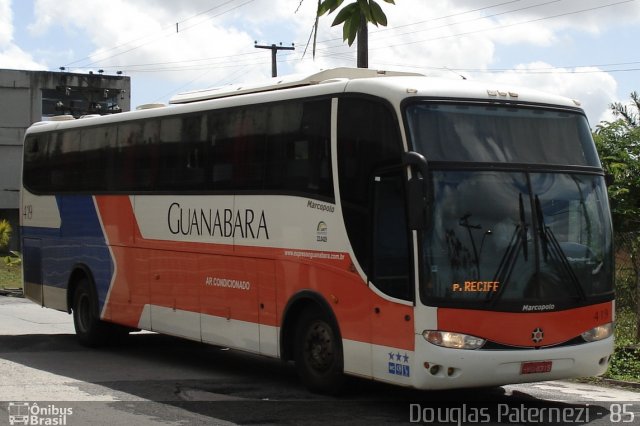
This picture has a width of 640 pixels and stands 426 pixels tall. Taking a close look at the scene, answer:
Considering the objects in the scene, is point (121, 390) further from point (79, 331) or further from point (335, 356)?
point (79, 331)

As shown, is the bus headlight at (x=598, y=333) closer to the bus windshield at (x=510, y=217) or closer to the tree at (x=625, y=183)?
the bus windshield at (x=510, y=217)

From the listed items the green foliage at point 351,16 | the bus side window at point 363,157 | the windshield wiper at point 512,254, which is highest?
the green foliage at point 351,16

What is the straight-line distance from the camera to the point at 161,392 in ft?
39.0

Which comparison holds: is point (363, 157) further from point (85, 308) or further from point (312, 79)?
point (85, 308)

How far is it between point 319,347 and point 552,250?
2752 millimetres

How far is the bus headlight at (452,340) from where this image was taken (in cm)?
982

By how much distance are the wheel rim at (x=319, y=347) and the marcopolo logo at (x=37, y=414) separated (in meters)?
2.60

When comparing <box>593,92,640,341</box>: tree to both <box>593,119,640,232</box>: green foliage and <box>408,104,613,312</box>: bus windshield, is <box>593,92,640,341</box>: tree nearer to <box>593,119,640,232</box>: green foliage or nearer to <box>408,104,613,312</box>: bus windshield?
<box>593,119,640,232</box>: green foliage

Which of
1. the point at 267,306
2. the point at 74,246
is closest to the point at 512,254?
the point at 267,306

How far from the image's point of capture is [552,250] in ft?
33.8

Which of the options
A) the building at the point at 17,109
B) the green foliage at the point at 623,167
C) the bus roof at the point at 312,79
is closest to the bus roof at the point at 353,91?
the bus roof at the point at 312,79

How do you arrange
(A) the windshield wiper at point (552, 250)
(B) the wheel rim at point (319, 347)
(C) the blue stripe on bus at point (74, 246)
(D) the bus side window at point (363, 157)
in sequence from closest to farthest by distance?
(A) the windshield wiper at point (552, 250) < (D) the bus side window at point (363, 157) < (B) the wheel rim at point (319, 347) < (C) the blue stripe on bus at point (74, 246)

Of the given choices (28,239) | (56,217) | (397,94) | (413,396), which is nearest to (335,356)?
(413,396)

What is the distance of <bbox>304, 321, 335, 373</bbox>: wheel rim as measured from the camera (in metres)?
11.4
